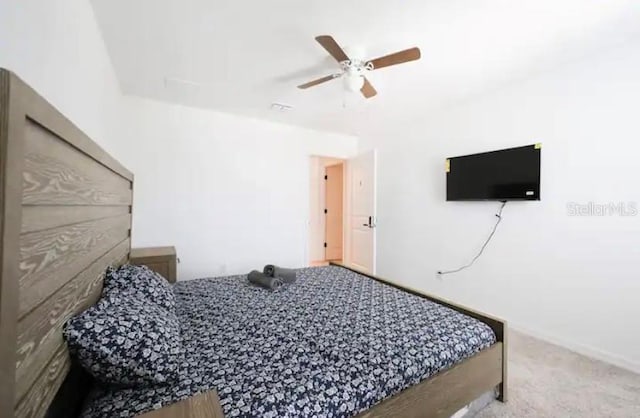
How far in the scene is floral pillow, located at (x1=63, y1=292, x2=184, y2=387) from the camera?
2.87 ft

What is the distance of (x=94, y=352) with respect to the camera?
0.88m

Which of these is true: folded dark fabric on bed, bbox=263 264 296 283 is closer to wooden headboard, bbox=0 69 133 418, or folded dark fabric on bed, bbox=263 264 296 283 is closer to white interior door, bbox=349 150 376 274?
wooden headboard, bbox=0 69 133 418

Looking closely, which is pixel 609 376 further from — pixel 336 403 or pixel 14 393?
pixel 14 393

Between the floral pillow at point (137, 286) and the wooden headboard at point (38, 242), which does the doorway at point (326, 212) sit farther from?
the wooden headboard at point (38, 242)

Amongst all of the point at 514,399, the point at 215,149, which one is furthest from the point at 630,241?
the point at 215,149

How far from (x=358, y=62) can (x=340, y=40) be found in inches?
8.0

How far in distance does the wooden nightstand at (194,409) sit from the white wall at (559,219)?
2.93 metres

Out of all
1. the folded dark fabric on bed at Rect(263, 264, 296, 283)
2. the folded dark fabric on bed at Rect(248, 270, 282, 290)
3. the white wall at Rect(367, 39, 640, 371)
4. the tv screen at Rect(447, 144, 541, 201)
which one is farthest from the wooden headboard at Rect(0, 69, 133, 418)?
the white wall at Rect(367, 39, 640, 371)

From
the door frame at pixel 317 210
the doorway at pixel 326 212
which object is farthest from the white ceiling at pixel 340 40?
the doorway at pixel 326 212

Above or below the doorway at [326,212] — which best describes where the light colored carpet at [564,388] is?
below

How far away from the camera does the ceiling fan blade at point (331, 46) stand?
171 cm

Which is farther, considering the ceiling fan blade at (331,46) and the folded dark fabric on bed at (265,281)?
the folded dark fabric on bed at (265,281)

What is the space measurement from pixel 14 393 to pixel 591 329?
11.0ft

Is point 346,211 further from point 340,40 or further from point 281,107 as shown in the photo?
point 340,40
